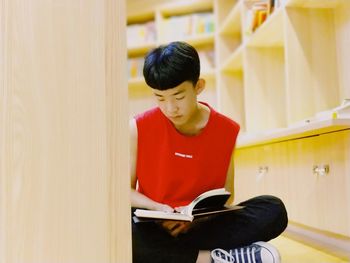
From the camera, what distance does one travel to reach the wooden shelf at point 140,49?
4219 millimetres

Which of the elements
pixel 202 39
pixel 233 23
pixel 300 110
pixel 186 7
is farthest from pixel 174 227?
pixel 186 7

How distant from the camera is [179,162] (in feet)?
4.57

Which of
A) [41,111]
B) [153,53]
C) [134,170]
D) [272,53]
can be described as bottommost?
[134,170]

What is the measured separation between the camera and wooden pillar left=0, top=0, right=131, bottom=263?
0.76m

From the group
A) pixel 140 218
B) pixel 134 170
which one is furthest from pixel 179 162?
pixel 140 218

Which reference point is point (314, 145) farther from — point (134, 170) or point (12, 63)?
point (12, 63)

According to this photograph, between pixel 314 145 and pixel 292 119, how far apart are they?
463 mm

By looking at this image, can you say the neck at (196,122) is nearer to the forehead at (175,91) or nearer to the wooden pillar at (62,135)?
the forehead at (175,91)

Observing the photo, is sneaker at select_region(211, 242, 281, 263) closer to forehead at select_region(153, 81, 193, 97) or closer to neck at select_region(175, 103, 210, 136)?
neck at select_region(175, 103, 210, 136)

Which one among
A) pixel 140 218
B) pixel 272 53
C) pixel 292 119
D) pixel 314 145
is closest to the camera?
pixel 140 218

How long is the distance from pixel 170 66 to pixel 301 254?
3.24 ft

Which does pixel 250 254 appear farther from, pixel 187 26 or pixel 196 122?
pixel 187 26

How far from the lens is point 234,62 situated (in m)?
3.63

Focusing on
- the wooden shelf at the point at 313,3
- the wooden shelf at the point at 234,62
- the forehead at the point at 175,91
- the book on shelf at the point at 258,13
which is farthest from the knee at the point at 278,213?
the wooden shelf at the point at 234,62
